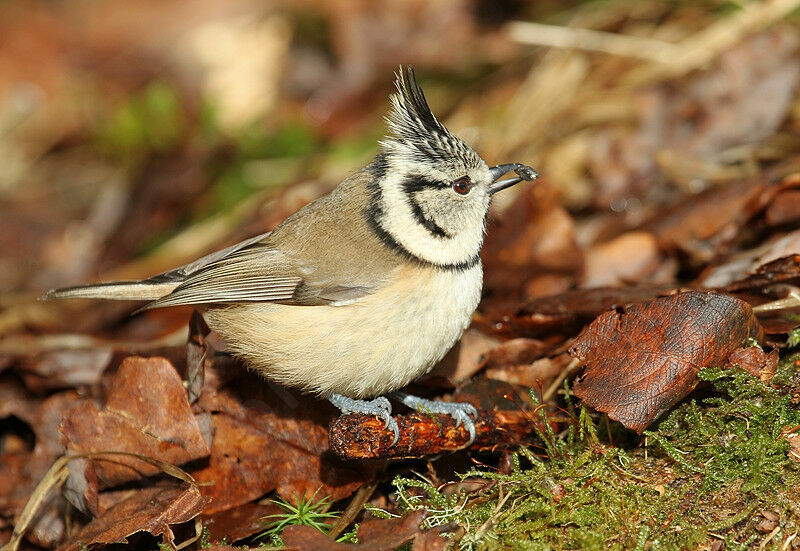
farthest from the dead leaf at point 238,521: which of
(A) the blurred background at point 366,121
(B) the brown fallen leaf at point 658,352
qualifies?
(A) the blurred background at point 366,121

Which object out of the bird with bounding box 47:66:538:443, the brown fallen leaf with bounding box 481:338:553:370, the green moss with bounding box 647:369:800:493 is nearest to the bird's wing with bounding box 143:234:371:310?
the bird with bounding box 47:66:538:443

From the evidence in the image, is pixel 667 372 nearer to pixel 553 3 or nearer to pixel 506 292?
pixel 506 292

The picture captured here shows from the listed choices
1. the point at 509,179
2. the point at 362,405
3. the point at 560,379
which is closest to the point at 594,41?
the point at 509,179

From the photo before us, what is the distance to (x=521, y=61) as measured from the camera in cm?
566

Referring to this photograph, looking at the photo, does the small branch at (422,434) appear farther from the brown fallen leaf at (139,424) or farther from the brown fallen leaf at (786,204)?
the brown fallen leaf at (786,204)

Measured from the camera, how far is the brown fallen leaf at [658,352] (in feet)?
7.58

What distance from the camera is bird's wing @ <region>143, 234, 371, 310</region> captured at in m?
2.84

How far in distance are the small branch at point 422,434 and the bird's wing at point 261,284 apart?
525mm

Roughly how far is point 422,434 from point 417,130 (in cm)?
120

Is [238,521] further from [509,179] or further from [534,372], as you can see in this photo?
Answer: [509,179]

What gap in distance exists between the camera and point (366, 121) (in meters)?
5.82

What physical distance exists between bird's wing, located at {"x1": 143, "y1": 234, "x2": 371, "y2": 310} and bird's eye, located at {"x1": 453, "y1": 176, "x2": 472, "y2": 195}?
57cm

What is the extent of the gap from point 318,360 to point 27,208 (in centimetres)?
414

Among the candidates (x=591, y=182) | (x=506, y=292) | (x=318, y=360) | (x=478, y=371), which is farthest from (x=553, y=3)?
(x=318, y=360)
